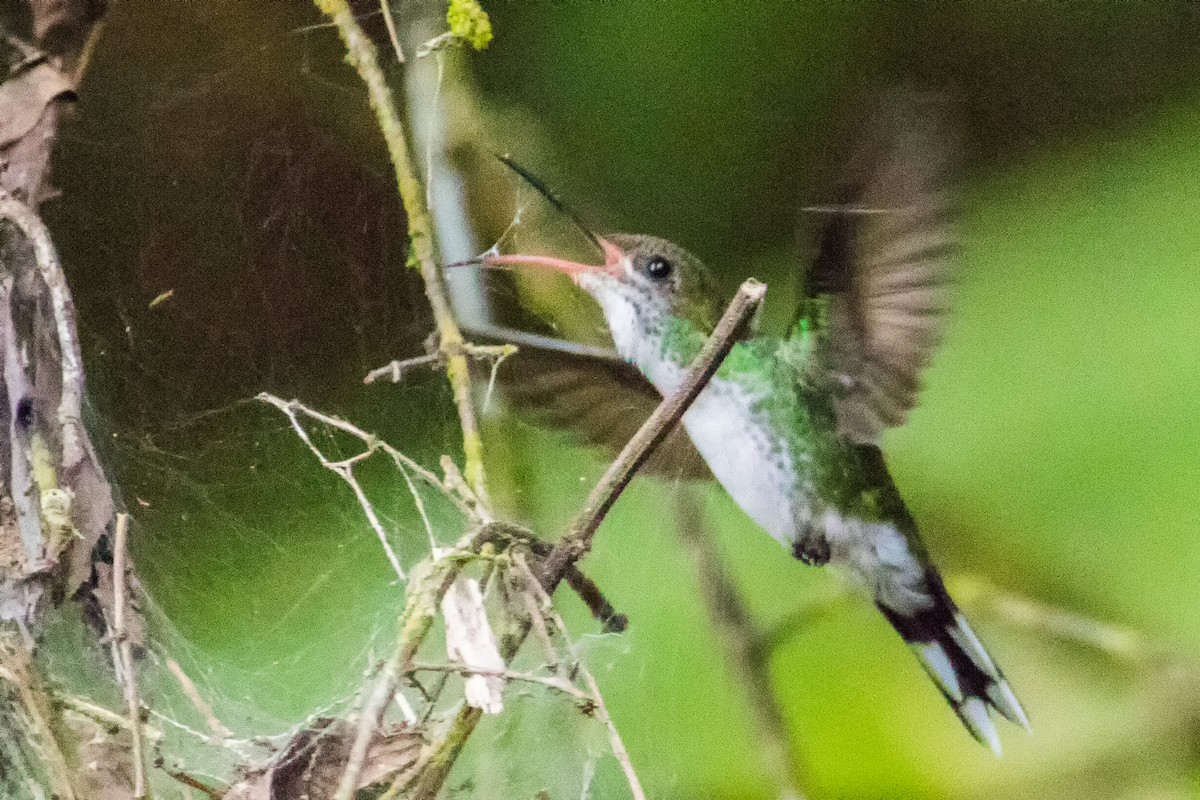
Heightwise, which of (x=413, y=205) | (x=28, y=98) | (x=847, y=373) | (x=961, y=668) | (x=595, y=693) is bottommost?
(x=961, y=668)

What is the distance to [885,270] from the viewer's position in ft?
2.45

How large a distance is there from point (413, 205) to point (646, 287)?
8.3 inches

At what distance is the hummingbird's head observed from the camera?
0.79 m

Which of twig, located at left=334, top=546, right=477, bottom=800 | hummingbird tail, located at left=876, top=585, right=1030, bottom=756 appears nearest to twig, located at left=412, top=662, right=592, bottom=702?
twig, located at left=334, top=546, right=477, bottom=800

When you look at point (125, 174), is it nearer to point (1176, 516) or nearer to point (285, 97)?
point (285, 97)

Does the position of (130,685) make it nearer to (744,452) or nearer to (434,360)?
(434,360)

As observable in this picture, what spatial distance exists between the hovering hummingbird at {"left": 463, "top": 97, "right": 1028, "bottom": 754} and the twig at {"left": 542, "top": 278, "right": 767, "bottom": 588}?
0.36 ft

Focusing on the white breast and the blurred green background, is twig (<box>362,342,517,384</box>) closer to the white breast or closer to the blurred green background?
the blurred green background

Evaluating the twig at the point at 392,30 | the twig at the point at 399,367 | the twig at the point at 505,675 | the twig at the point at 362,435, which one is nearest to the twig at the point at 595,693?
A: the twig at the point at 505,675

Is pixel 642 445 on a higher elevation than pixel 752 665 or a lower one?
higher

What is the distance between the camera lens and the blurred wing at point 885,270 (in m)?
0.74

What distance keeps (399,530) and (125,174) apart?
1.21 ft

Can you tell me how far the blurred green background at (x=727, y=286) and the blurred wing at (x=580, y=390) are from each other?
0.07 ft

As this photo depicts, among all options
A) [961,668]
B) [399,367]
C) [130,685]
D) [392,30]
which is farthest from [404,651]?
[392,30]
